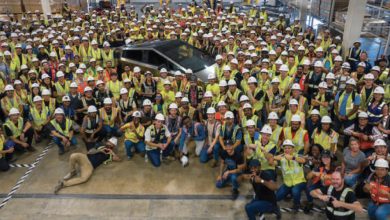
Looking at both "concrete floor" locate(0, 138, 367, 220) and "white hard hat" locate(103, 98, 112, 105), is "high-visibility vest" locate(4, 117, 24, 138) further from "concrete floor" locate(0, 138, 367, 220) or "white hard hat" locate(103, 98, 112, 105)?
"white hard hat" locate(103, 98, 112, 105)

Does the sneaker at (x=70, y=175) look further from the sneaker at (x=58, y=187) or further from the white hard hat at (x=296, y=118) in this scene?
the white hard hat at (x=296, y=118)

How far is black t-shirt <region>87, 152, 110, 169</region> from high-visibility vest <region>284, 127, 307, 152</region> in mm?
3524

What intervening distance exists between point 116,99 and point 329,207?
206 inches

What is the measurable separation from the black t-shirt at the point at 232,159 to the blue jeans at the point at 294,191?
2.66 ft

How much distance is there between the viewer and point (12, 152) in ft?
21.4

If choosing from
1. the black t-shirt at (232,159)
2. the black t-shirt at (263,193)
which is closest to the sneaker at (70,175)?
the black t-shirt at (232,159)

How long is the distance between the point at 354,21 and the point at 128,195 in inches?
344

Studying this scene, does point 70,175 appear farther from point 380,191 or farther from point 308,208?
point 380,191

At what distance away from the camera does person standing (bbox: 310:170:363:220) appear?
393cm

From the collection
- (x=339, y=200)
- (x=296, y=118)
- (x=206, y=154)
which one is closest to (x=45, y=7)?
(x=206, y=154)

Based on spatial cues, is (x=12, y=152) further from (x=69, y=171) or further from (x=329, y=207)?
(x=329, y=207)

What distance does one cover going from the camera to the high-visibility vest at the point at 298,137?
17.5ft

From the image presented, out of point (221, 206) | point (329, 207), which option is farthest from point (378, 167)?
point (221, 206)

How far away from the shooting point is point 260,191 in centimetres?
447
